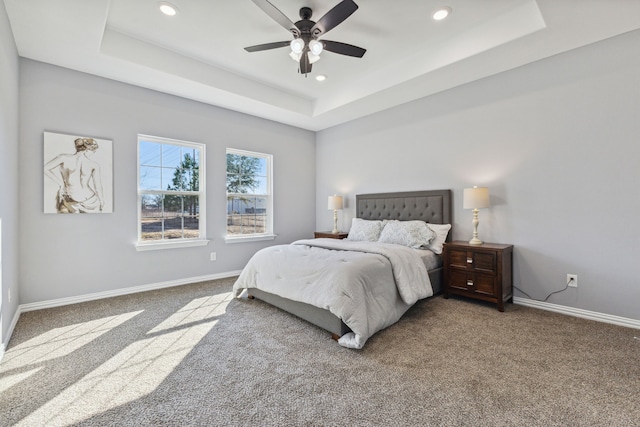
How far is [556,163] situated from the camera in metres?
3.09

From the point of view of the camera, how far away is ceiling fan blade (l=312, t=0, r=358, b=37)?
2.20 meters

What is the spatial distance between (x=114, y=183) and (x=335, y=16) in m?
3.21

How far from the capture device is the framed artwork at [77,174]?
10.5 feet

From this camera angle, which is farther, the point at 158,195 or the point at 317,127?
the point at 317,127

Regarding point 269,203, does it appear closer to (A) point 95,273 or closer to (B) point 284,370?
(A) point 95,273

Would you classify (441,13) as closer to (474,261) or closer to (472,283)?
(474,261)

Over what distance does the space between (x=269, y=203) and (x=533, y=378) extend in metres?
4.33

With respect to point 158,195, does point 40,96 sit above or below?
above

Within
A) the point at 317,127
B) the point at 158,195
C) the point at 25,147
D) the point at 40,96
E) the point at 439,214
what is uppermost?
the point at 317,127

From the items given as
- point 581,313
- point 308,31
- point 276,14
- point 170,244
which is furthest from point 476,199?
point 170,244

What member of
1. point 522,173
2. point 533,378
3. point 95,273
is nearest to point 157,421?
point 533,378

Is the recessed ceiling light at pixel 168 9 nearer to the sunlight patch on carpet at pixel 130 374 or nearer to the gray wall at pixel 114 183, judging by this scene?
the gray wall at pixel 114 183

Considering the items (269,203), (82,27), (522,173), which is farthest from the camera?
(269,203)

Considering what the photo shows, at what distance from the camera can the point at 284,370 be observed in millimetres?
1979
